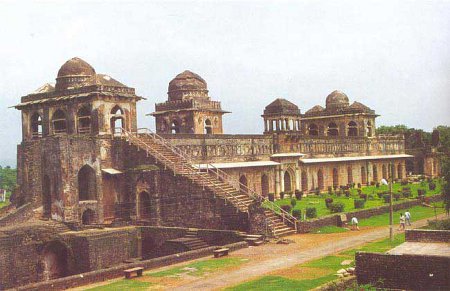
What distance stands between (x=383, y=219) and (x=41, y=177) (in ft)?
64.8

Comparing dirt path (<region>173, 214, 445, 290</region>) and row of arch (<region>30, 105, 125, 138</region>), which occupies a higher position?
row of arch (<region>30, 105, 125, 138</region>)

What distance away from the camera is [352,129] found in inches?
2461

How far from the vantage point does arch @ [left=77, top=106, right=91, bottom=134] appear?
34781 millimetres

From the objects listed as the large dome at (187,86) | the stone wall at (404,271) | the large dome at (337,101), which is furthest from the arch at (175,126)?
the stone wall at (404,271)

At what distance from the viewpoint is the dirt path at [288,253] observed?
1865 cm

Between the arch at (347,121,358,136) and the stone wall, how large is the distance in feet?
156

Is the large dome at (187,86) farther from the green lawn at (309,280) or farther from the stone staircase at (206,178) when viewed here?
the green lawn at (309,280)

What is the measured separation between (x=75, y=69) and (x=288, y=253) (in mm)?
20471

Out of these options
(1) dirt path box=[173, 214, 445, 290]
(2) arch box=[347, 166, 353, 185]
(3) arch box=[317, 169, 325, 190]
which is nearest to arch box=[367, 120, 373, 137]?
(2) arch box=[347, 166, 353, 185]

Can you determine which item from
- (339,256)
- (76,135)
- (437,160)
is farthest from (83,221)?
(437,160)

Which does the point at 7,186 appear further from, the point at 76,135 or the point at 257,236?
the point at 257,236

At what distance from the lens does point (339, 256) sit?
21.4 m

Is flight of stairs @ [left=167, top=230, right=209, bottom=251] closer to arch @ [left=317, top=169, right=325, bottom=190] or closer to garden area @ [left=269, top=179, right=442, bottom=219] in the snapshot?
garden area @ [left=269, top=179, right=442, bottom=219]

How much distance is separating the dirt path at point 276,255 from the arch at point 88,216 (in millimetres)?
11547
